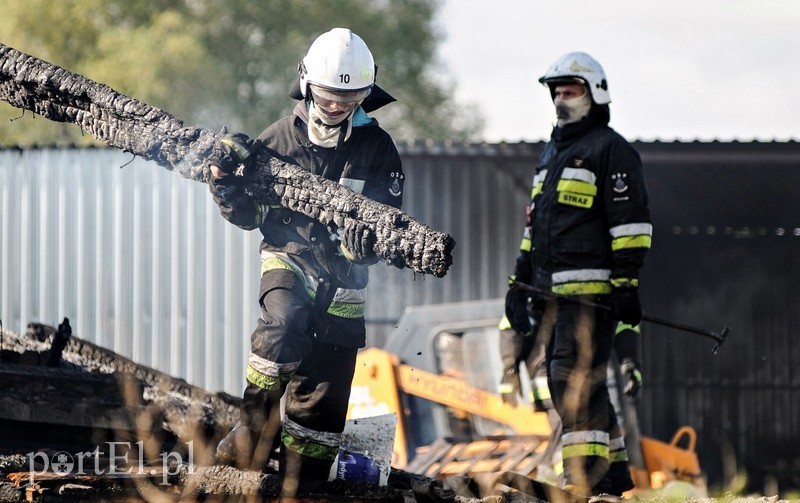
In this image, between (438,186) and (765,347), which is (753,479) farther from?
(438,186)

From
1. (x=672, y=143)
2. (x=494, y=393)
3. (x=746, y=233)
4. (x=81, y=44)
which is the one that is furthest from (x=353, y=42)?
(x=81, y=44)

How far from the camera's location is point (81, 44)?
29.0 metres

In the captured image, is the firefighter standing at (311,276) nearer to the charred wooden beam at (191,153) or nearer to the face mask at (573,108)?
the charred wooden beam at (191,153)

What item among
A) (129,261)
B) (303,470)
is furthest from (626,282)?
(129,261)

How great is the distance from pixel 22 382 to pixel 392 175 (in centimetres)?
193

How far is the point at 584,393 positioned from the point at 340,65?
196cm

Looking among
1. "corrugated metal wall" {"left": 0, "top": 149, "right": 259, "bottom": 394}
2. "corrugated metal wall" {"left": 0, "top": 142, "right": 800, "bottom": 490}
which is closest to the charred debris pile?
"corrugated metal wall" {"left": 0, "top": 149, "right": 259, "bottom": 394}

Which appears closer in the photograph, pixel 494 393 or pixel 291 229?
pixel 291 229

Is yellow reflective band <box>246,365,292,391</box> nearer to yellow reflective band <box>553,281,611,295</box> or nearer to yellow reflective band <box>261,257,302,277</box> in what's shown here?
yellow reflective band <box>261,257,302,277</box>

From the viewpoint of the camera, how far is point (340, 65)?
513 centimetres

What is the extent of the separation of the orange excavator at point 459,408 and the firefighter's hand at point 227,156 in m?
3.11

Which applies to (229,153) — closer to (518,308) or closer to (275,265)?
(275,265)

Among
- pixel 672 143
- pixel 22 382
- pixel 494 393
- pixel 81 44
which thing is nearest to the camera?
pixel 22 382

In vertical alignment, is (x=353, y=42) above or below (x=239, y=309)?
above
